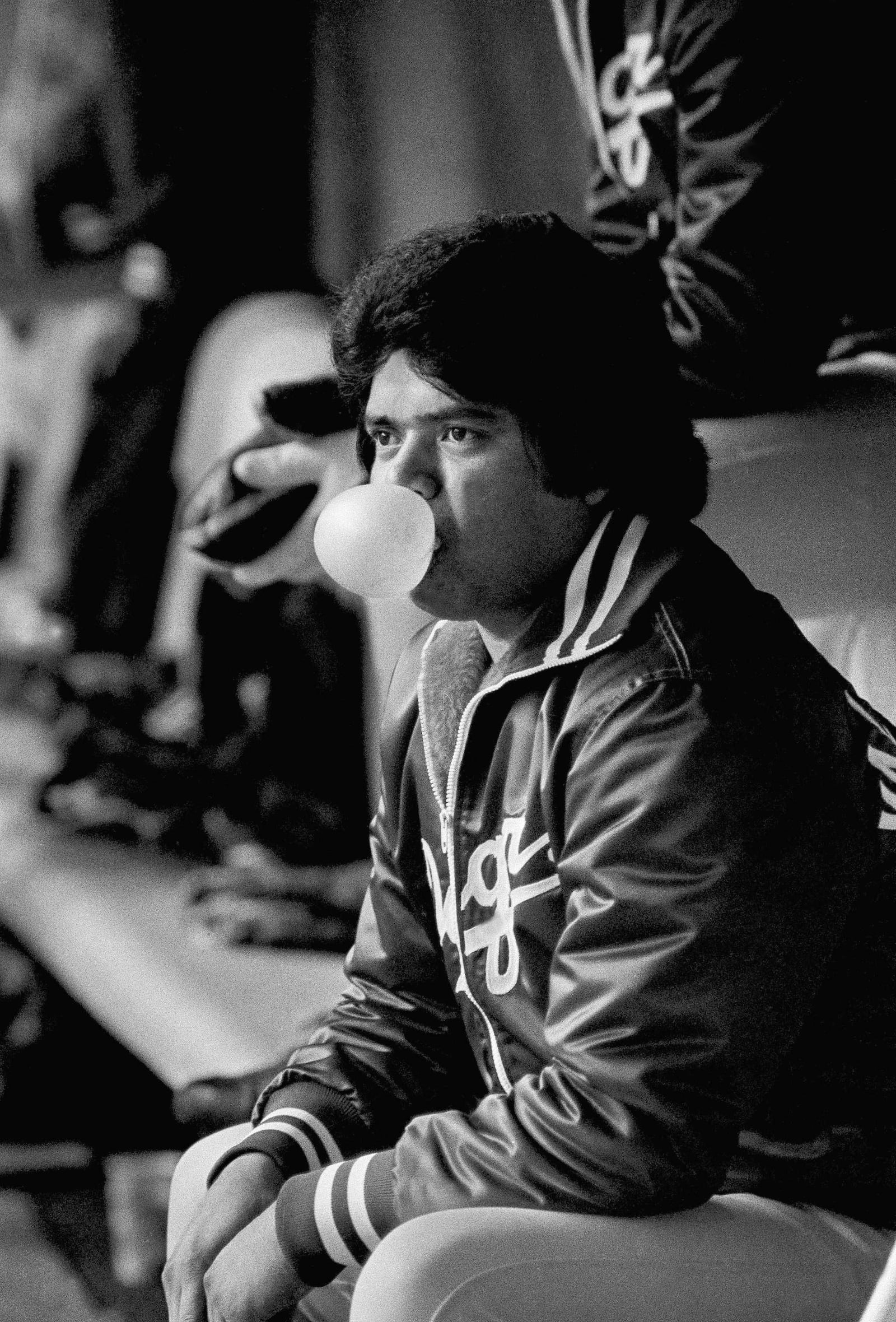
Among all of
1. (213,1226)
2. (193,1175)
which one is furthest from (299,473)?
(213,1226)

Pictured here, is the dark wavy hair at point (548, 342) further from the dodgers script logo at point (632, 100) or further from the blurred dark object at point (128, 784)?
the blurred dark object at point (128, 784)

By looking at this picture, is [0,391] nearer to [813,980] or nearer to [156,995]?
[156,995]

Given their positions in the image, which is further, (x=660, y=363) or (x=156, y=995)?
(x=156, y=995)

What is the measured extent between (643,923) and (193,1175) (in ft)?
1.67

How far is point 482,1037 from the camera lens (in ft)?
4.02

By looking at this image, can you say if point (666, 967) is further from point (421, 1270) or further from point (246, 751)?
point (246, 751)

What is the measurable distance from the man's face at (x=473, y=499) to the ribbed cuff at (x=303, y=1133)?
14.8 inches

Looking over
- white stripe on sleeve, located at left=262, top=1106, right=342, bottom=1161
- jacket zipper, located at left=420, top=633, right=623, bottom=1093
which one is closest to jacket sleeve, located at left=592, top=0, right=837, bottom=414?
jacket zipper, located at left=420, top=633, right=623, bottom=1093

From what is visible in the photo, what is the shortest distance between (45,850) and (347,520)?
5.92ft

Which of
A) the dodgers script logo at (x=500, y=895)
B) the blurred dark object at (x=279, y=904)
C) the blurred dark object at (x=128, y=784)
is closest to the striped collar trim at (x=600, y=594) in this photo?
the dodgers script logo at (x=500, y=895)

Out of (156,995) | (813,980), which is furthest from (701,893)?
(156,995)

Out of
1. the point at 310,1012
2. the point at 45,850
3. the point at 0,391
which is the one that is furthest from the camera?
the point at 0,391

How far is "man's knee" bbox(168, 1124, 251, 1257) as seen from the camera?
1310 millimetres

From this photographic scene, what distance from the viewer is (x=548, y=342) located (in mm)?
1112
